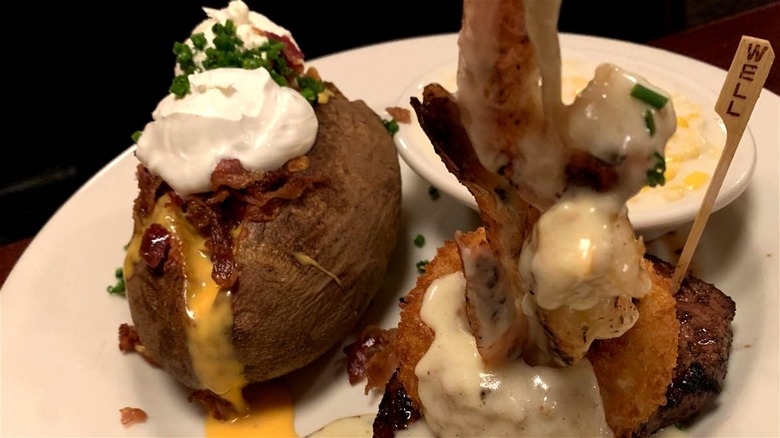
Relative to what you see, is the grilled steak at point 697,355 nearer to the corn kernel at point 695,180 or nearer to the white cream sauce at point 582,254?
the corn kernel at point 695,180

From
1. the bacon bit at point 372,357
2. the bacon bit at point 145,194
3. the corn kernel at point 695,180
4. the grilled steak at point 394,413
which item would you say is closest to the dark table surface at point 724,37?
the corn kernel at point 695,180

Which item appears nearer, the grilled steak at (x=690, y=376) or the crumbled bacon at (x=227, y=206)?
the grilled steak at (x=690, y=376)

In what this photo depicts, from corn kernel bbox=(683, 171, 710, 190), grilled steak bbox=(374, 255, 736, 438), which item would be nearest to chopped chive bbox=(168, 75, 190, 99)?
grilled steak bbox=(374, 255, 736, 438)

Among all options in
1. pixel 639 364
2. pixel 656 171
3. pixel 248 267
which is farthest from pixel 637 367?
pixel 248 267

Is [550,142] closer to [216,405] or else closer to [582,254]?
[582,254]

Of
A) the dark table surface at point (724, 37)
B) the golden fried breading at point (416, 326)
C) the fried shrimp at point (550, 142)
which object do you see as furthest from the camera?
the dark table surface at point (724, 37)

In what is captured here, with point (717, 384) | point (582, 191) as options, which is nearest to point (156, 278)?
point (582, 191)
